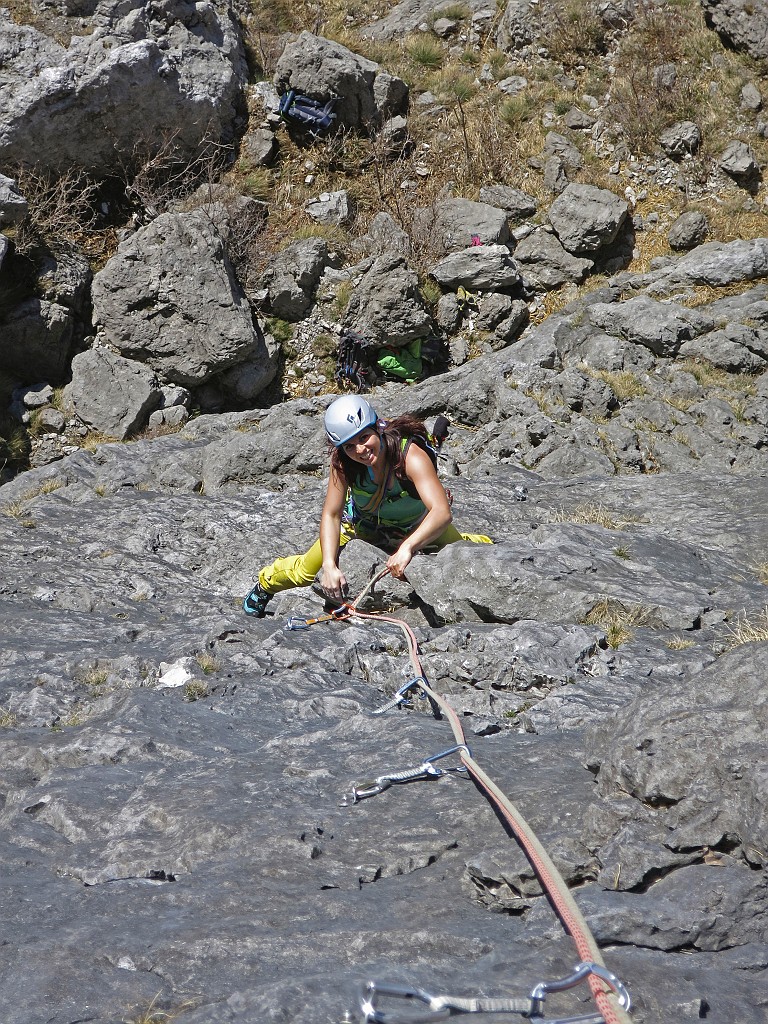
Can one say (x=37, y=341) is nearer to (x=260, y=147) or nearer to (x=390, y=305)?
(x=390, y=305)

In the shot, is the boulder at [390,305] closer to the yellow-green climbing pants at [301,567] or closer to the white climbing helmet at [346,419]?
the yellow-green climbing pants at [301,567]

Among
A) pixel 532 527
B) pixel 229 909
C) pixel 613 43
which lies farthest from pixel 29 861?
pixel 613 43

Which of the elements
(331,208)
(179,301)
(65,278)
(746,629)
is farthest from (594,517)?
(331,208)

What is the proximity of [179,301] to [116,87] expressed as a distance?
17.3ft

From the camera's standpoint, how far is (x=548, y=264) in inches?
661

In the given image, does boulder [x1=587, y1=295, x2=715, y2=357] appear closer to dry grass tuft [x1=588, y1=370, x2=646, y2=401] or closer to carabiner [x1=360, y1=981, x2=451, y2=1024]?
dry grass tuft [x1=588, y1=370, x2=646, y2=401]

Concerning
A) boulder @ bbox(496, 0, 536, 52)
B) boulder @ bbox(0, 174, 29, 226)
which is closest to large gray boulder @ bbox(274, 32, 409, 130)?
boulder @ bbox(496, 0, 536, 52)

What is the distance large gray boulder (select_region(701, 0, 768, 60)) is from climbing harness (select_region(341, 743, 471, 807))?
68.2 feet

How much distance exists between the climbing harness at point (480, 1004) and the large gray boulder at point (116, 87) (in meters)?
17.9

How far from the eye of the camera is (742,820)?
8.46ft

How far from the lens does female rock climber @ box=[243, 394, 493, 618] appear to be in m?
5.25

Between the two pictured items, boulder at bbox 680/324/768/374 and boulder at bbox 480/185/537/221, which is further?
boulder at bbox 480/185/537/221

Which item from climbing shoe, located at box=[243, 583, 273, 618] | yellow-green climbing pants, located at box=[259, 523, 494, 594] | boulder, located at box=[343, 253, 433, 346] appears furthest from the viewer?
boulder, located at box=[343, 253, 433, 346]

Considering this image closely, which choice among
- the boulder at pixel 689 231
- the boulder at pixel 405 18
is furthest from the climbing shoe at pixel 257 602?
the boulder at pixel 405 18
